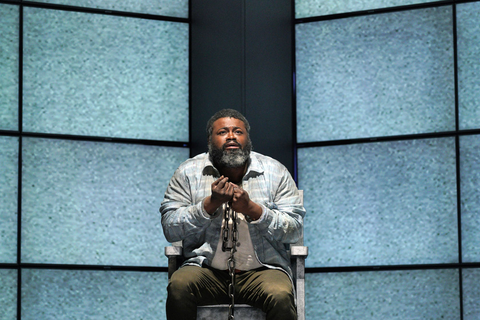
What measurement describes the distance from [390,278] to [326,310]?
0.47 m

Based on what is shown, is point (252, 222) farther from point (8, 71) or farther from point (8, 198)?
point (8, 71)

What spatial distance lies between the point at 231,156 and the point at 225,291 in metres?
0.67

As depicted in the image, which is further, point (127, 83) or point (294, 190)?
point (127, 83)

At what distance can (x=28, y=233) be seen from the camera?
14.4 ft

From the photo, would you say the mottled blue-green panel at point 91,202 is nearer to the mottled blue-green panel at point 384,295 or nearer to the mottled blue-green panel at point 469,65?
the mottled blue-green panel at point 384,295

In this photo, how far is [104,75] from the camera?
465 cm

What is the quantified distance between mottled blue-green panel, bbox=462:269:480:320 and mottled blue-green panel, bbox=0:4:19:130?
308 cm

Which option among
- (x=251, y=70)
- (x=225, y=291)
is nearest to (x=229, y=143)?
(x=225, y=291)

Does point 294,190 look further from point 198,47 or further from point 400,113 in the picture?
point 198,47

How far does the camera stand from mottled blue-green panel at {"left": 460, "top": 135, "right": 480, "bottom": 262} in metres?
4.23

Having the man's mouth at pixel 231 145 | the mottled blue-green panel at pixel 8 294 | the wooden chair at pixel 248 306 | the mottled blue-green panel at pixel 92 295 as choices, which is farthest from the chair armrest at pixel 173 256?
the mottled blue-green panel at pixel 8 294

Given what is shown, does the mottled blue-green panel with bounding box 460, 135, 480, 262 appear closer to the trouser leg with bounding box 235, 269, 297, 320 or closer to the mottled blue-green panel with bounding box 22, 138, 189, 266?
the trouser leg with bounding box 235, 269, 297, 320

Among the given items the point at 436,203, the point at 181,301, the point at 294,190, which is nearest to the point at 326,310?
the point at 436,203

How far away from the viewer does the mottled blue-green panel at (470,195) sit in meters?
4.23
